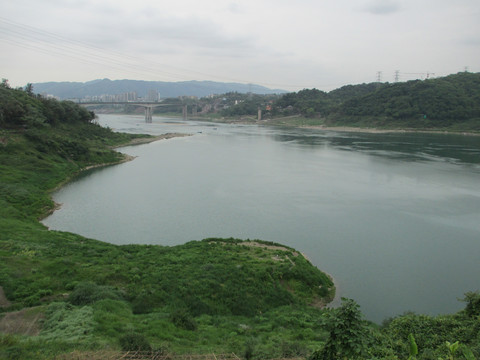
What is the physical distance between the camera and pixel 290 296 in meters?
7.61

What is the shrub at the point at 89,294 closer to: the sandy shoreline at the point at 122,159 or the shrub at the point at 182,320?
the shrub at the point at 182,320

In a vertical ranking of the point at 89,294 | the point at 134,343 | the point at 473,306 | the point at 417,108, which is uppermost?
the point at 417,108

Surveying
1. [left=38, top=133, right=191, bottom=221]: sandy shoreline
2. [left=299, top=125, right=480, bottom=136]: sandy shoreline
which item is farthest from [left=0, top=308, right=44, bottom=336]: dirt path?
[left=299, top=125, right=480, bottom=136]: sandy shoreline

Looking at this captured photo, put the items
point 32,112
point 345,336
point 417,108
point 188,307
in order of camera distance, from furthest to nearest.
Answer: point 417,108 < point 32,112 < point 188,307 < point 345,336

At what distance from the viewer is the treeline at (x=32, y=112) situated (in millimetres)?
21766

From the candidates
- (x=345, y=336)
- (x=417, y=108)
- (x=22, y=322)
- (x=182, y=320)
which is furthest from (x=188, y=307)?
(x=417, y=108)

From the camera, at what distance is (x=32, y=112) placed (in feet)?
77.8

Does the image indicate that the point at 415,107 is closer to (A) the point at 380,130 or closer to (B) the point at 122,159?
(A) the point at 380,130

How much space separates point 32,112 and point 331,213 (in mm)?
20718

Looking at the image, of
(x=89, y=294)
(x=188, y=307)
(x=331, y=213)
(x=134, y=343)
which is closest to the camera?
(x=134, y=343)

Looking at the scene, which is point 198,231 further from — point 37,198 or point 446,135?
point 446,135

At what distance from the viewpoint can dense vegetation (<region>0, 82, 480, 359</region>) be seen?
4309mm

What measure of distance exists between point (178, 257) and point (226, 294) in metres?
2.02

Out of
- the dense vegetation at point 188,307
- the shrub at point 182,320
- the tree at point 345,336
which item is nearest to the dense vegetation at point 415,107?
the dense vegetation at point 188,307
